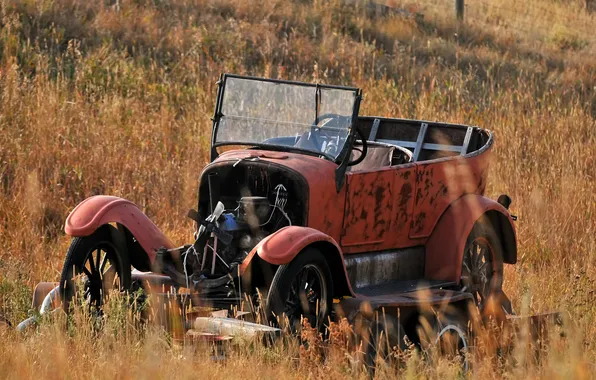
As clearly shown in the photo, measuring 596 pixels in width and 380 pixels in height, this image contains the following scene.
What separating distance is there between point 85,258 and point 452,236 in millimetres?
2805

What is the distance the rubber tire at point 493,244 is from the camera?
26.8ft

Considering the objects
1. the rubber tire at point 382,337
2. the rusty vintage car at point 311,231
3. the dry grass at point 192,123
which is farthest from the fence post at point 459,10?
the rubber tire at point 382,337

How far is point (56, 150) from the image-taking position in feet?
37.4

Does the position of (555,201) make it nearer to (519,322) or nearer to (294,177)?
(519,322)

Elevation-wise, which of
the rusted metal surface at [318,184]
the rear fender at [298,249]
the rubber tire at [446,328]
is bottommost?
the rubber tire at [446,328]

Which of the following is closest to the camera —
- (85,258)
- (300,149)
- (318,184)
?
(85,258)

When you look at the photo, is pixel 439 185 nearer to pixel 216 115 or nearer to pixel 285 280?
pixel 216 115

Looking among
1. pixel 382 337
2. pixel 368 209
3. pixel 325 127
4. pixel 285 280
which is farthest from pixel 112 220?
pixel 382 337

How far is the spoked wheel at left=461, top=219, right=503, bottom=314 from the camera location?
8.16 meters

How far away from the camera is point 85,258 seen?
22.2 feet

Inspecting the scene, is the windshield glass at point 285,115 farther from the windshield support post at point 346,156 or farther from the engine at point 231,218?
the engine at point 231,218

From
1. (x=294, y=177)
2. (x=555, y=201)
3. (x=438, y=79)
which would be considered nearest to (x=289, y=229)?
(x=294, y=177)

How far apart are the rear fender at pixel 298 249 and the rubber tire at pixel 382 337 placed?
33cm

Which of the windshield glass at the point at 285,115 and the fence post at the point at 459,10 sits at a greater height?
the fence post at the point at 459,10
